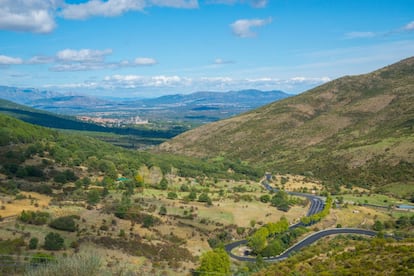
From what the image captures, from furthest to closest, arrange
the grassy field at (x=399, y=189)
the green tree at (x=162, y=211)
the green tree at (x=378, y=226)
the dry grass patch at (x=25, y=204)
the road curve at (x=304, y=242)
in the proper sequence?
1. the grassy field at (x=399, y=189)
2. the green tree at (x=378, y=226)
3. the green tree at (x=162, y=211)
4. the road curve at (x=304, y=242)
5. the dry grass patch at (x=25, y=204)

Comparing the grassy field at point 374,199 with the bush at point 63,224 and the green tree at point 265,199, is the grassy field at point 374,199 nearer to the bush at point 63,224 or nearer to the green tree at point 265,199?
the green tree at point 265,199

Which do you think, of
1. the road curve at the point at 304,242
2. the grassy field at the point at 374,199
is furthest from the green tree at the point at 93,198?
the grassy field at the point at 374,199

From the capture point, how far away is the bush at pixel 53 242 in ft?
130

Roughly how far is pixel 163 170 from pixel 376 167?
66.4m

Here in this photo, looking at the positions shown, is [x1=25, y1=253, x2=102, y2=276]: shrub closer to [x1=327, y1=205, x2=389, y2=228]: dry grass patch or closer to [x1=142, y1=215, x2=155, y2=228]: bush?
[x1=142, y1=215, x2=155, y2=228]: bush

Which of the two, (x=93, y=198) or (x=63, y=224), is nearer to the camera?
(x=63, y=224)

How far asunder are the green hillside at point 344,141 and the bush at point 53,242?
306 feet

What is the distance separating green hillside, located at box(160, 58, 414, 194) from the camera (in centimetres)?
11956

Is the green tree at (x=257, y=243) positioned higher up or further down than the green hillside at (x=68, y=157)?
further down

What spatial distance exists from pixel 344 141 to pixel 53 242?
13407 centimetres

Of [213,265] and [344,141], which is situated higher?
[344,141]

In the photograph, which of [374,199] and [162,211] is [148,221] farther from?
[374,199]

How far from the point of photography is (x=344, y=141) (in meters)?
153

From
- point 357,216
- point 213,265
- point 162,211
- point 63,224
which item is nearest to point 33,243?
point 63,224
